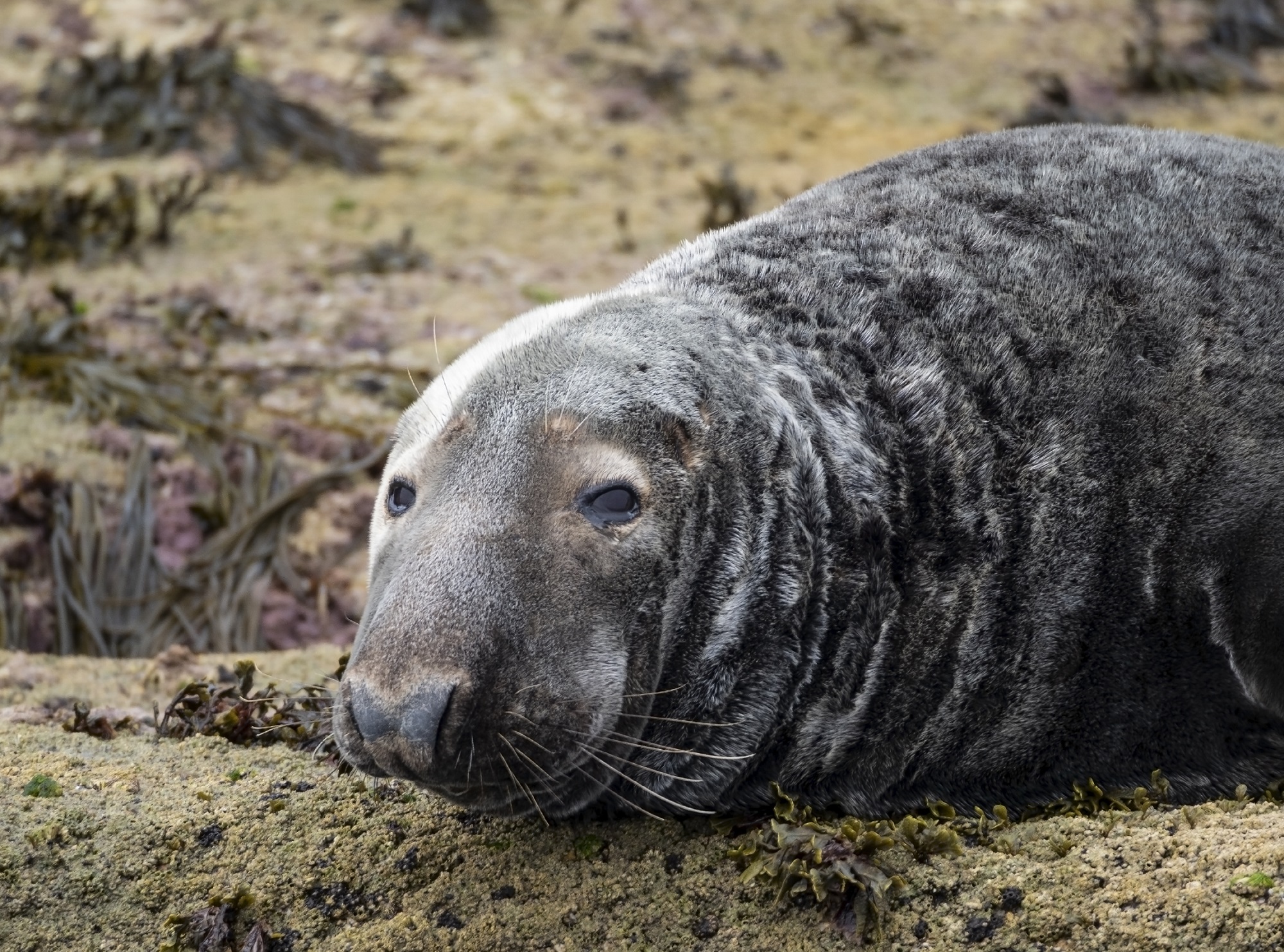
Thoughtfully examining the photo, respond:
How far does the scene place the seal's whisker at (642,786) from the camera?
371cm

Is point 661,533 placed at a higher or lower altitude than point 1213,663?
higher

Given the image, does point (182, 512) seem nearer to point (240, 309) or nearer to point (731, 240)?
point (240, 309)

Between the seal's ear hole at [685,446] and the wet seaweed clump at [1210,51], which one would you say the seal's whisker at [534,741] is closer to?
the seal's ear hole at [685,446]

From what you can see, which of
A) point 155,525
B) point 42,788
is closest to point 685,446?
point 42,788

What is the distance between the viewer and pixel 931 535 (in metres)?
4.09

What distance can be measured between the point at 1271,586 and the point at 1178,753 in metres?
0.56

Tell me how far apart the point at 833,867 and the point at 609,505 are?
3.61 ft

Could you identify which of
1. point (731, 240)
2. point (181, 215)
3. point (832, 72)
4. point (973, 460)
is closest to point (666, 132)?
point (832, 72)

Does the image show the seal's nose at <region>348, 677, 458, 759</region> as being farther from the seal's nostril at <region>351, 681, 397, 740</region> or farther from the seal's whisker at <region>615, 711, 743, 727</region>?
the seal's whisker at <region>615, 711, 743, 727</region>

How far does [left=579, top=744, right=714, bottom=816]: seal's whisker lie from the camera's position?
12.2 feet

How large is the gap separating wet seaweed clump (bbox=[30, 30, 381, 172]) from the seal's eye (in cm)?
934

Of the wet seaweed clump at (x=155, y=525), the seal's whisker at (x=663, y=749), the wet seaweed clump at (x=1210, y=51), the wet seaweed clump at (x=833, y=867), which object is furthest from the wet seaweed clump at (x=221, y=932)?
the wet seaweed clump at (x=1210, y=51)

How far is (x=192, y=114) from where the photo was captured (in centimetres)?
1294

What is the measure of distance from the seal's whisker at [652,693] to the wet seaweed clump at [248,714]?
127 centimetres
